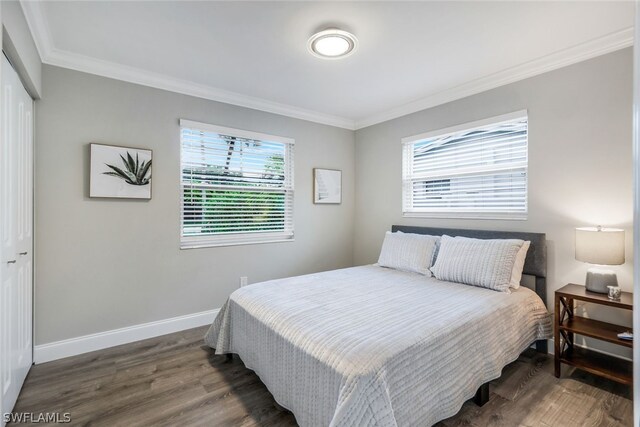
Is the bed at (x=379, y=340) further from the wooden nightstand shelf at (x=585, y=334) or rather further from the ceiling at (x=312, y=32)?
the ceiling at (x=312, y=32)

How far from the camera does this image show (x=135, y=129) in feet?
9.15

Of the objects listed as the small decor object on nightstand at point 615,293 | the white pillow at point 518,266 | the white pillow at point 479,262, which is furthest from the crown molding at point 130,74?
the small decor object on nightstand at point 615,293

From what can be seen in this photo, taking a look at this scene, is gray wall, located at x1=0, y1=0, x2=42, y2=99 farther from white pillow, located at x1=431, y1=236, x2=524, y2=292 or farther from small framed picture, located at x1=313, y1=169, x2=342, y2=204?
white pillow, located at x1=431, y1=236, x2=524, y2=292

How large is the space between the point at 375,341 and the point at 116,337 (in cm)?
245

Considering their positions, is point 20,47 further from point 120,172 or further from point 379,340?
point 379,340

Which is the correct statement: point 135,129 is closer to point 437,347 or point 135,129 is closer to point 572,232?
point 437,347

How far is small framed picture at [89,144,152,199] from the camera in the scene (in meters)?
2.59

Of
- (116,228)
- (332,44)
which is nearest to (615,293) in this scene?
(332,44)

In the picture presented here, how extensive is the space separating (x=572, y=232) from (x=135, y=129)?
3.86 metres

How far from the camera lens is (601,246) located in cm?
210

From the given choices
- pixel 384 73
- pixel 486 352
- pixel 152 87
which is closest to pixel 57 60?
pixel 152 87

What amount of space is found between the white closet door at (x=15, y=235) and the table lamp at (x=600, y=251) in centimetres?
353

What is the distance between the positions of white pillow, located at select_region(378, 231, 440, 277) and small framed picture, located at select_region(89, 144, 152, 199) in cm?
243

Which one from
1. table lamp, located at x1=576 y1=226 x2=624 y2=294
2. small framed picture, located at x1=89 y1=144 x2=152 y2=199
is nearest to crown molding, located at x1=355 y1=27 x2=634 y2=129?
table lamp, located at x1=576 y1=226 x2=624 y2=294
